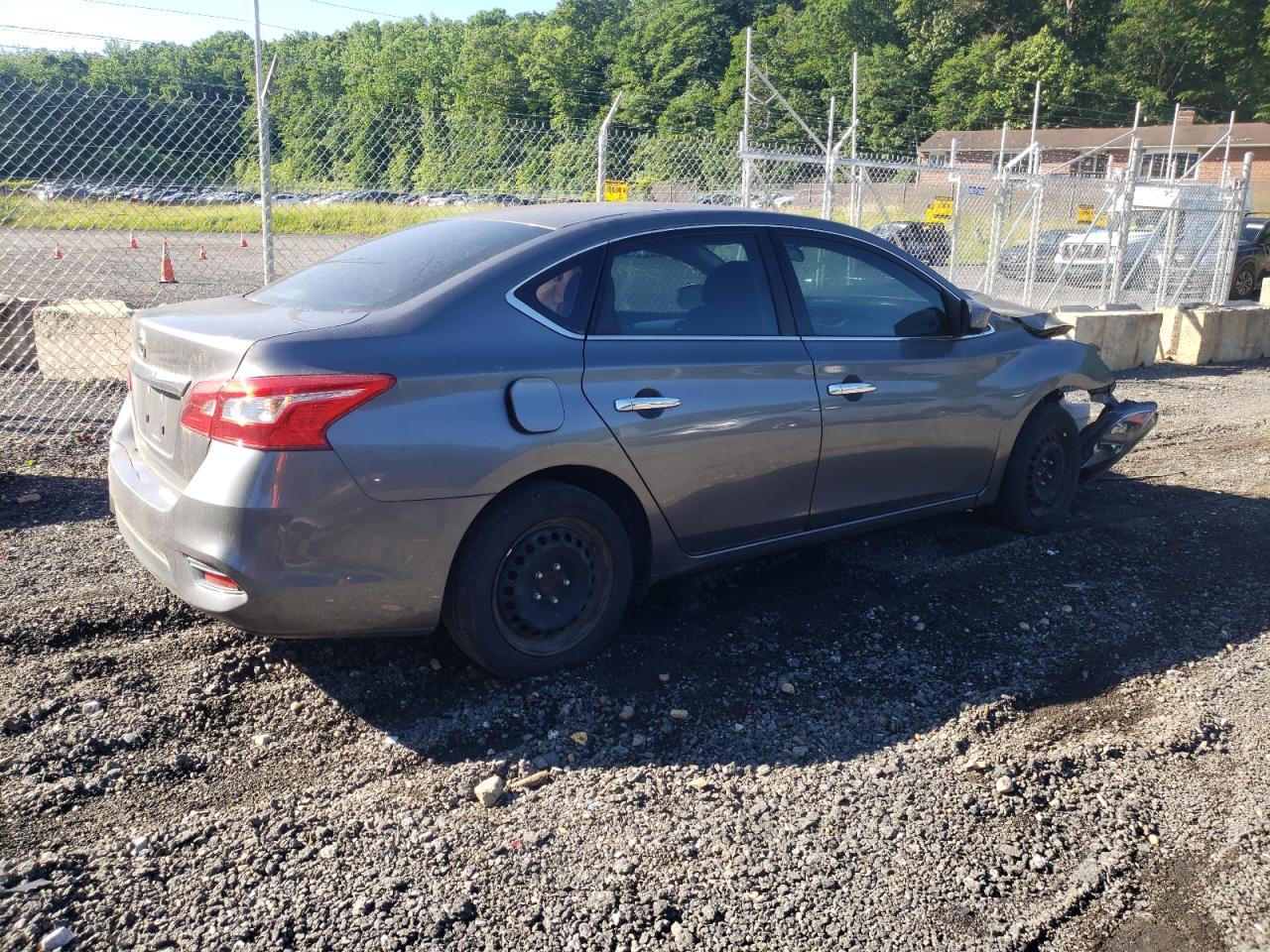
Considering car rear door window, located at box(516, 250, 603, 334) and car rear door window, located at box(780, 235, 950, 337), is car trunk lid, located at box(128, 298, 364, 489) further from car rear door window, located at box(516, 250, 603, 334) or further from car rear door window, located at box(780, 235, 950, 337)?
car rear door window, located at box(780, 235, 950, 337)

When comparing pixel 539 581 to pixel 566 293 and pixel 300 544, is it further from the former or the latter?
pixel 566 293

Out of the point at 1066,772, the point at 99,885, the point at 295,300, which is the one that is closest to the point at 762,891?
the point at 1066,772

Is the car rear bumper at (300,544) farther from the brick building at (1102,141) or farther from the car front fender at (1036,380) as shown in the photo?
the brick building at (1102,141)

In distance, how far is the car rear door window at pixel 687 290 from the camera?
12.4 ft

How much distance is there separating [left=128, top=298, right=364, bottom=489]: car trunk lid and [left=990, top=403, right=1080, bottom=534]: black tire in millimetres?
3484

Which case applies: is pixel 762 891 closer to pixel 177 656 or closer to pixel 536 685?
pixel 536 685

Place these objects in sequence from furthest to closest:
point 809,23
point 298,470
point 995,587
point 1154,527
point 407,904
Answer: point 809,23 < point 1154,527 < point 995,587 < point 298,470 < point 407,904

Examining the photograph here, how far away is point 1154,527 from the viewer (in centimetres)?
562

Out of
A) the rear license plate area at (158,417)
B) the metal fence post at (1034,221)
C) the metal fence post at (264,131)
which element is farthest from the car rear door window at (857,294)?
the metal fence post at (1034,221)

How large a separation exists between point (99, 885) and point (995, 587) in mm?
3728

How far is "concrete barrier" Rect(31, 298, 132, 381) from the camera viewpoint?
7.70 meters

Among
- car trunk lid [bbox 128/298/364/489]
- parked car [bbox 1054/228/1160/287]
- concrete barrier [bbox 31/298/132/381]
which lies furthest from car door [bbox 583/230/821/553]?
Answer: parked car [bbox 1054/228/1160/287]

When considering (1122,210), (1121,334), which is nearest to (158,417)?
(1121,334)

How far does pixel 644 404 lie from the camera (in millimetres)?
3672
